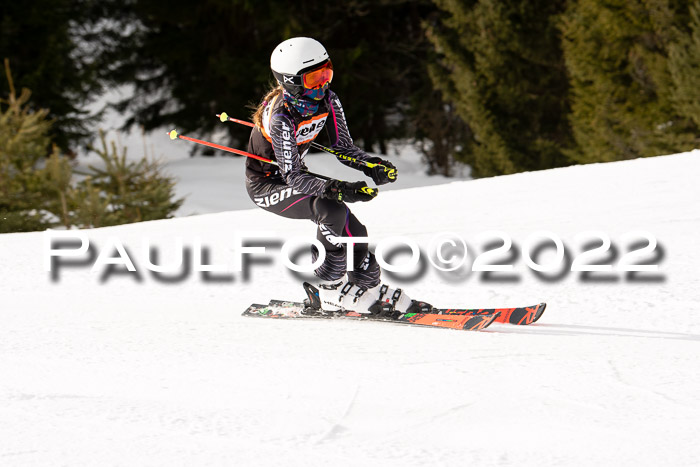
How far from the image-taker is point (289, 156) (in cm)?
488

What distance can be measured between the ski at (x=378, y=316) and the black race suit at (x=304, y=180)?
9.9 inches

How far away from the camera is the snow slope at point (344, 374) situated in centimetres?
325

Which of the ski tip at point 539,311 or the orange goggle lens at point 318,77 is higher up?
the orange goggle lens at point 318,77

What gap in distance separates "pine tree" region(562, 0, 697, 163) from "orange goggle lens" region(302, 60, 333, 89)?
12703 mm

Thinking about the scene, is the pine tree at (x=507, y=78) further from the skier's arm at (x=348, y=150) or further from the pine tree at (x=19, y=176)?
the skier's arm at (x=348, y=150)

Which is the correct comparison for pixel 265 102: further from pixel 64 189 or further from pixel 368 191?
pixel 64 189

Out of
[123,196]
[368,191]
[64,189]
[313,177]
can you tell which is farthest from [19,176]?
[368,191]

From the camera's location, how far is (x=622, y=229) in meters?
7.61

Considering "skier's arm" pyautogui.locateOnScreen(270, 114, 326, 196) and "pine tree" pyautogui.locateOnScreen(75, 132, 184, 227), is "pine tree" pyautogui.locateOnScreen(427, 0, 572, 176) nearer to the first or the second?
"pine tree" pyautogui.locateOnScreen(75, 132, 184, 227)

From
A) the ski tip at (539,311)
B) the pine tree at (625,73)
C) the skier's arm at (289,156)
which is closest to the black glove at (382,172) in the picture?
the skier's arm at (289,156)

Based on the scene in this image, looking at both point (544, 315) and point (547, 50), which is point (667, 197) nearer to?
point (544, 315)

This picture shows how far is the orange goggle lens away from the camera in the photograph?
191 inches

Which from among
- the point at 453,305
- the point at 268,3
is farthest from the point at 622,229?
the point at 268,3

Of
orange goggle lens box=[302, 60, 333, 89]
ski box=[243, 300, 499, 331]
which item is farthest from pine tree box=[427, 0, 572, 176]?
orange goggle lens box=[302, 60, 333, 89]
